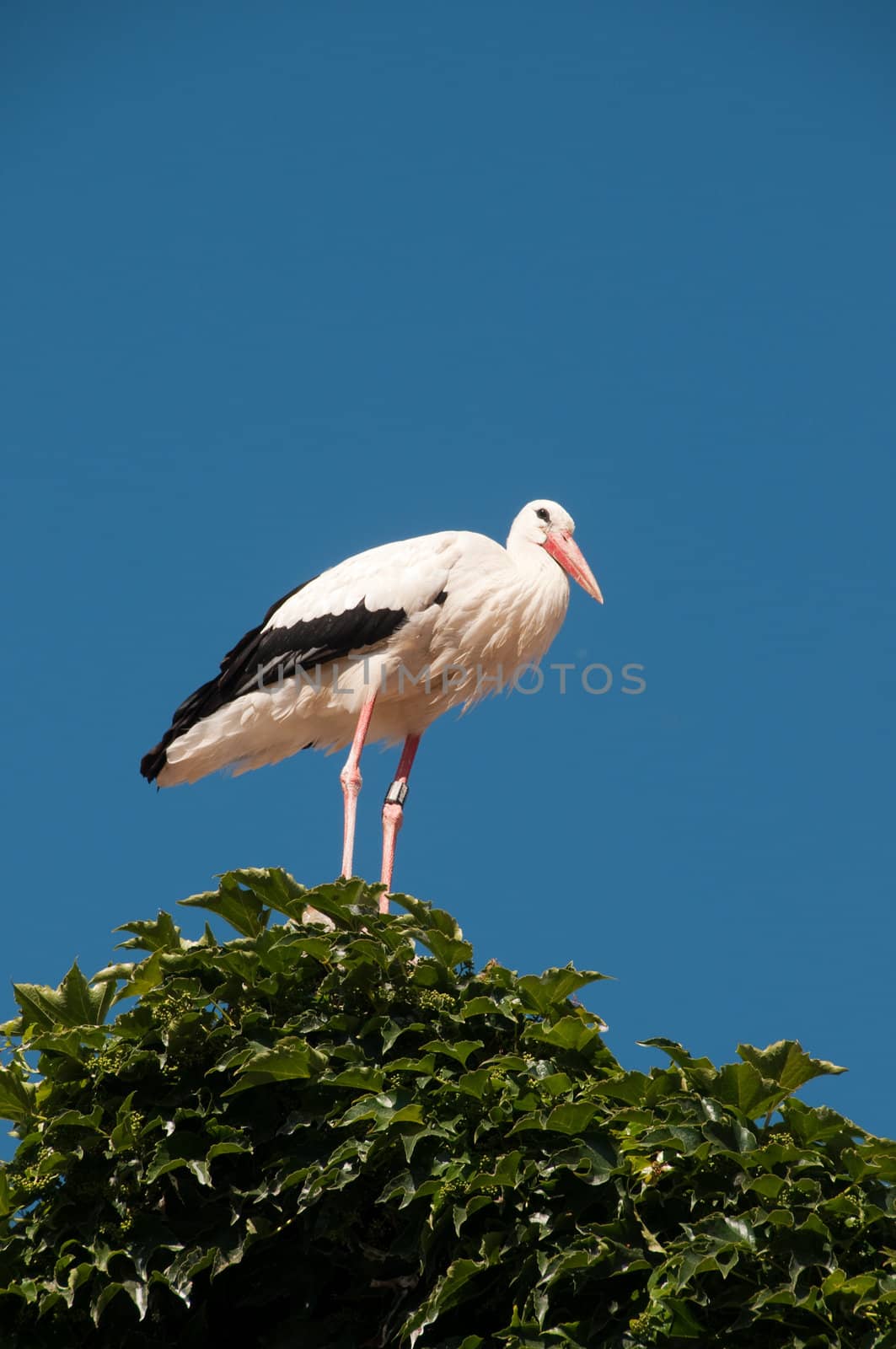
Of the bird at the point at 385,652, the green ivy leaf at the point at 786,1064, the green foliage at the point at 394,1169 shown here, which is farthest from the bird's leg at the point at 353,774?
the green ivy leaf at the point at 786,1064

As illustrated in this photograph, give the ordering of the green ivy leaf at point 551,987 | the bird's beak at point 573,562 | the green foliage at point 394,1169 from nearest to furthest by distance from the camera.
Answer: the green foliage at point 394,1169, the green ivy leaf at point 551,987, the bird's beak at point 573,562

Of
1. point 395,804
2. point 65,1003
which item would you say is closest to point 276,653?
point 395,804

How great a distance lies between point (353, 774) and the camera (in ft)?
38.9

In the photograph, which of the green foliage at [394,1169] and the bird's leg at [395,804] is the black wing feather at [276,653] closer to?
the bird's leg at [395,804]

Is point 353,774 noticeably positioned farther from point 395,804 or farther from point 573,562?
point 573,562

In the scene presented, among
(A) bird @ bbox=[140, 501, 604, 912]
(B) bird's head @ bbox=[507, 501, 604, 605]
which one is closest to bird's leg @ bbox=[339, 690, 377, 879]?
(A) bird @ bbox=[140, 501, 604, 912]

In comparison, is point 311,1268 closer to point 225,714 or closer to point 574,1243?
point 574,1243

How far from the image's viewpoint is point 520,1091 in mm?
6863

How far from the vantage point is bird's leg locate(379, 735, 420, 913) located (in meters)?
11.7

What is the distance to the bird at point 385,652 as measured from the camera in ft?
39.2

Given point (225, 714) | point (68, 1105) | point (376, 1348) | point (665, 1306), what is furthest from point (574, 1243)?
point (225, 714)

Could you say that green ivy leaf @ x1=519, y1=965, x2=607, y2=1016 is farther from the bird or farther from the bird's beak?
the bird's beak

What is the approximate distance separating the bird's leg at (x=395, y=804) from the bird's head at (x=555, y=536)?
1.58 meters

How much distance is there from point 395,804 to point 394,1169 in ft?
17.3
